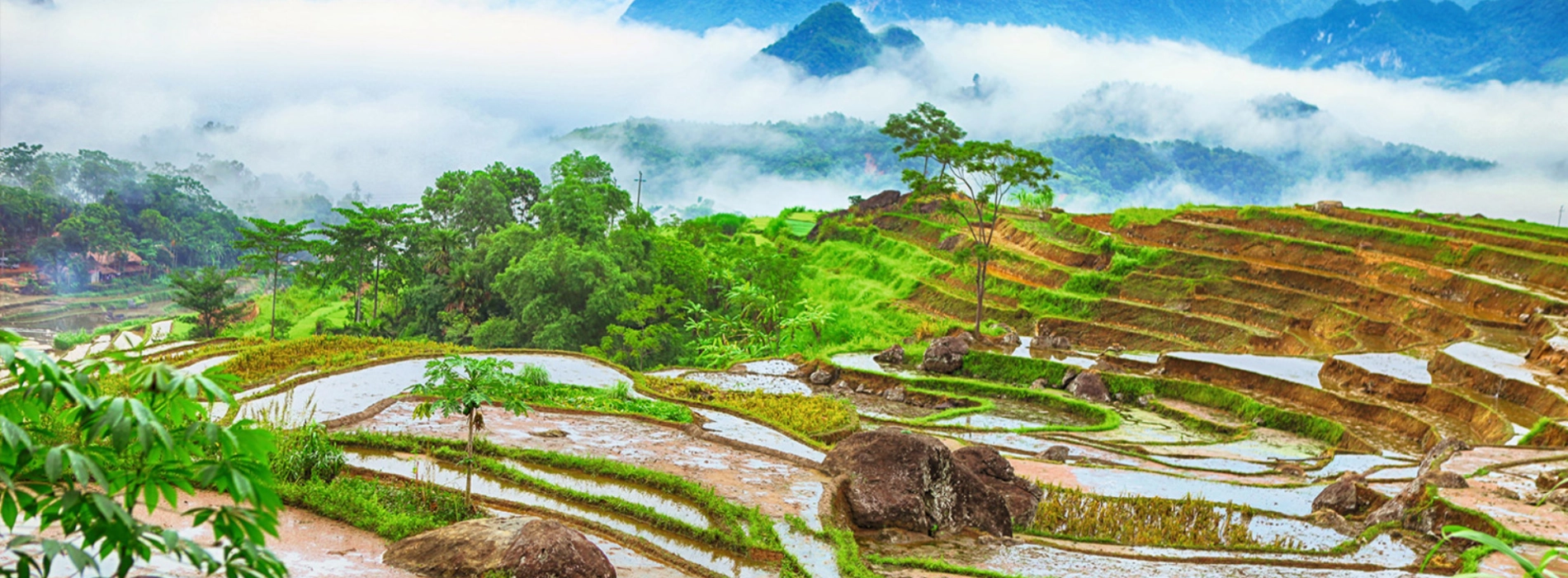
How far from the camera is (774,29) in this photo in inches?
6836

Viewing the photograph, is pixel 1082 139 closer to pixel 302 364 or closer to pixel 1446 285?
pixel 1446 285

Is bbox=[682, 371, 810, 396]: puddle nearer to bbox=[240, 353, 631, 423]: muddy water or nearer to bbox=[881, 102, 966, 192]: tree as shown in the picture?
bbox=[240, 353, 631, 423]: muddy water

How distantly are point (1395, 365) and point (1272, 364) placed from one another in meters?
2.54

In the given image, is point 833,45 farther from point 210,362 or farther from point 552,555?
point 552,555

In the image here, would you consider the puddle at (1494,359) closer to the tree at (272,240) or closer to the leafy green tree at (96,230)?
the tree at (272,240)

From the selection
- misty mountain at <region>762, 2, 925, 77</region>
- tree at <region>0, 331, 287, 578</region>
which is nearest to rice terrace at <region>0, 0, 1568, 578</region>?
tree at <region>0, 331, 287, 578</region>

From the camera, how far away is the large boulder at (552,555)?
733 centimetres

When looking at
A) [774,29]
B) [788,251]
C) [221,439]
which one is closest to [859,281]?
[788,251]

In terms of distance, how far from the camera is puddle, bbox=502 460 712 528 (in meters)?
10.2

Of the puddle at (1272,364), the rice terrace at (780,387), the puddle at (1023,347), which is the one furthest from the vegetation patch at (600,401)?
the puddle at (1272,364)

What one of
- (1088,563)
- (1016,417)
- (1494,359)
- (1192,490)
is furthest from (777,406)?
(1494,359)

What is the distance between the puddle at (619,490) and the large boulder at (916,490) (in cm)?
180

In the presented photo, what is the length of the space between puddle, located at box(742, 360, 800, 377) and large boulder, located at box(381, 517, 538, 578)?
19.0 meters

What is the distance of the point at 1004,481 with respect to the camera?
1208 cm
